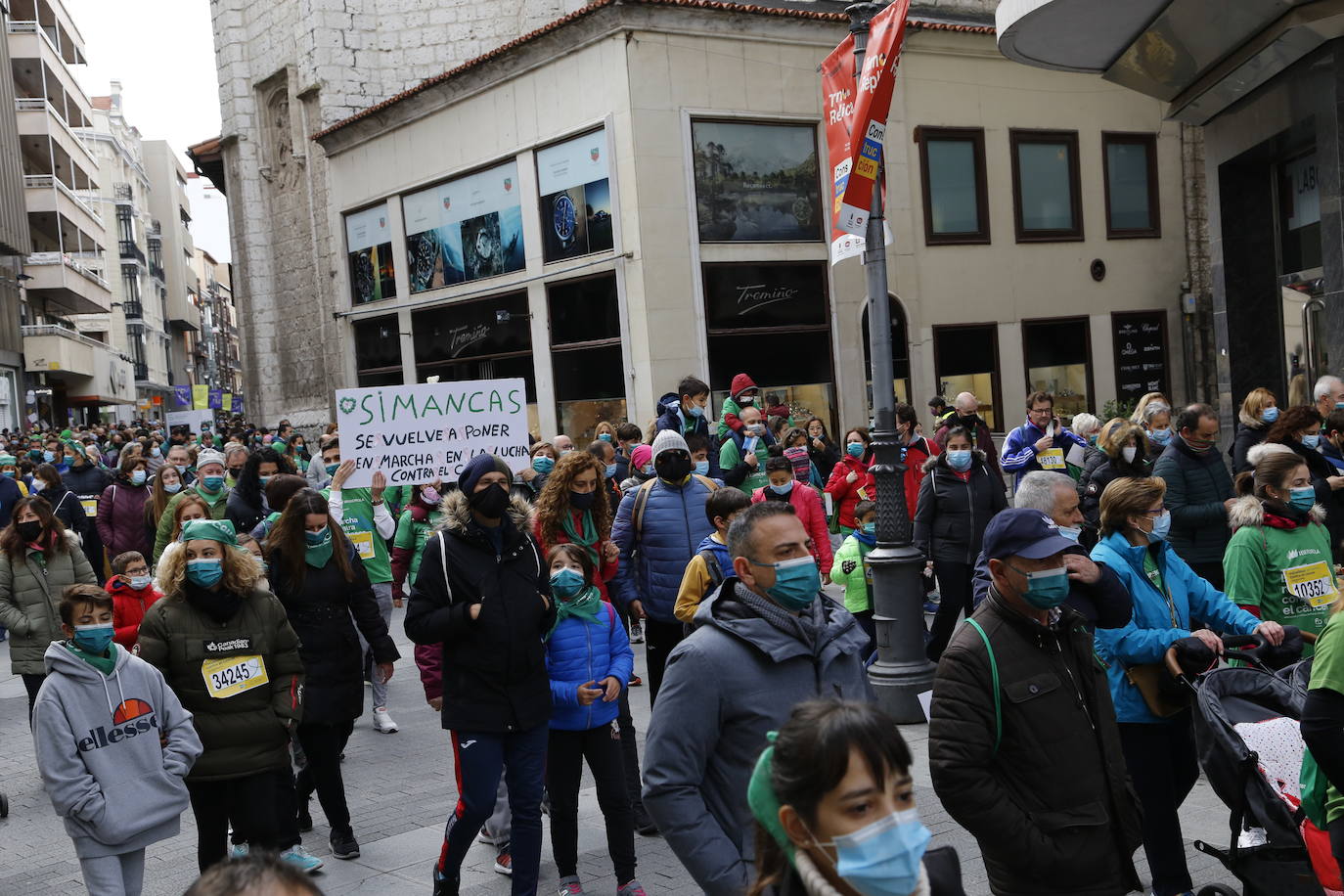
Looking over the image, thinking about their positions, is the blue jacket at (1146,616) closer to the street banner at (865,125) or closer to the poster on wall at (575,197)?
the street banner at (865,125)

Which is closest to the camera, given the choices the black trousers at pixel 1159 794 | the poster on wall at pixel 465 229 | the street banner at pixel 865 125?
the black trousers at pixel 1159 794

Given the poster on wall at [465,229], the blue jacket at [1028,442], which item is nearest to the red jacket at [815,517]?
the blue jacket at [1028,442]

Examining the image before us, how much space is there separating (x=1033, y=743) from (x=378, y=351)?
2724 centimetres

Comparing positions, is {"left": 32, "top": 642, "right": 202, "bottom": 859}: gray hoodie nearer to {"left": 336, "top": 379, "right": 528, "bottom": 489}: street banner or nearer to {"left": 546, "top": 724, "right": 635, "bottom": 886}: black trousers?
{"left": 546, "top": 724, "right": 635, "bottom": 886}: black trousers

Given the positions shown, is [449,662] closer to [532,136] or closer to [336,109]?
[532,136]

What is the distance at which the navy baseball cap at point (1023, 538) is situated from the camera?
3891 mm

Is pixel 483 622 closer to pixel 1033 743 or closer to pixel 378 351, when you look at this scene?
pixel 1033 743

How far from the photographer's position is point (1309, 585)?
6062 millimetres

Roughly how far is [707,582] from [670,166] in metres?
16.2

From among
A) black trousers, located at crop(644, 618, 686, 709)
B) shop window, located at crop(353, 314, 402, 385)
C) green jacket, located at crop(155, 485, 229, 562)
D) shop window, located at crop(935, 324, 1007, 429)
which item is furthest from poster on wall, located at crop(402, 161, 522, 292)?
black trousers, located at crop(644, 618, 686, 709)

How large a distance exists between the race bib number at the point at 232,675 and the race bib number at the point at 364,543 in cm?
396

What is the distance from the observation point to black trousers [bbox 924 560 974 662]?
31.0 feet

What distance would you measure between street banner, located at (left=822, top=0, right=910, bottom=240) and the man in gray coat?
17.4 feet

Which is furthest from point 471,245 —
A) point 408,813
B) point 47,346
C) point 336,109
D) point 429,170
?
point 47,346
